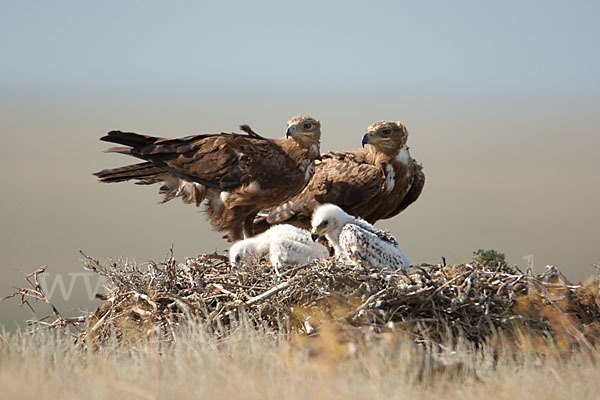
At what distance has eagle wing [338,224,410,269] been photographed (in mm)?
7520

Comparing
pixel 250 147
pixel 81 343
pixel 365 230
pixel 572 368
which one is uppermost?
pixel 250 147

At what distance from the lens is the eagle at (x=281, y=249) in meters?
7.68

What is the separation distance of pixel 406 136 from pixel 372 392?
5484 mm

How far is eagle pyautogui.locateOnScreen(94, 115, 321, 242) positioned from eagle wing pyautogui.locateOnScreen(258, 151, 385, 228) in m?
0.36

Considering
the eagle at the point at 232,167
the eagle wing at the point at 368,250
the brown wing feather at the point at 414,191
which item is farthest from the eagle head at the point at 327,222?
the brown wing feather at the point at 414,191

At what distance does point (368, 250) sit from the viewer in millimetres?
7559

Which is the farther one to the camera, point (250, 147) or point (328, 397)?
point (250, 147)

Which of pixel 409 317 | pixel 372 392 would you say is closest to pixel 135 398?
pixel 372 392

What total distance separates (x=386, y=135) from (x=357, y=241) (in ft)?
8.46

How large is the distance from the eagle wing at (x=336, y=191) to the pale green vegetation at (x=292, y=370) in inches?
131

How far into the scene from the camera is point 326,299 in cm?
679

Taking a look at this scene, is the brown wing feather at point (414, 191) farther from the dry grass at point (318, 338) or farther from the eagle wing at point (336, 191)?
the dry grass at point (318, 338)

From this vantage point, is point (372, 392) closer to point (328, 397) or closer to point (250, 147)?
point (328, 397)

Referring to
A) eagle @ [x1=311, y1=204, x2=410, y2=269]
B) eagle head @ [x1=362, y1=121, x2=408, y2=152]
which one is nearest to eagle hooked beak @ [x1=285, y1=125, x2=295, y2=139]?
eagle head @ [x1=362, y1=121, x2=408, y2=152]
